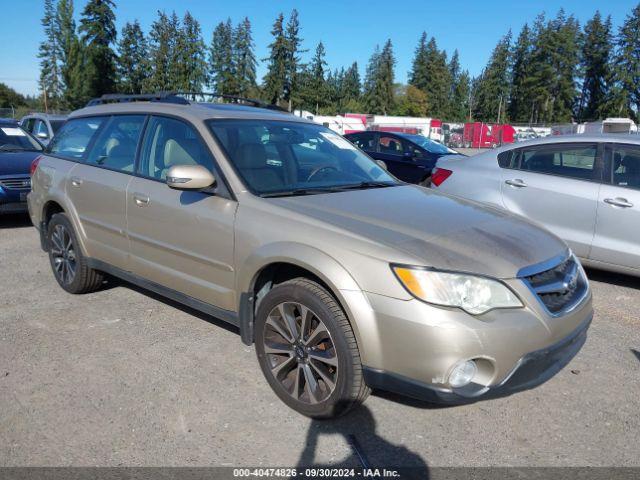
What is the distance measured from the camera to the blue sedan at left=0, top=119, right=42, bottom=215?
25.4 ft

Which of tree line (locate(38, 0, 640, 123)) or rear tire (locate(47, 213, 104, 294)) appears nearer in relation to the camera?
rear tire (locate(47, 213, 104, 294))

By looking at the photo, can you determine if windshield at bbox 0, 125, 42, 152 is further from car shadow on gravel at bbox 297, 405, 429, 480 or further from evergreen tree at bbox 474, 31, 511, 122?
evergreen tree at bbox 474, 31, 511, 122

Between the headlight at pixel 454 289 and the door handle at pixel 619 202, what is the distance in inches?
133

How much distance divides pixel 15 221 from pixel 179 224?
664 cm

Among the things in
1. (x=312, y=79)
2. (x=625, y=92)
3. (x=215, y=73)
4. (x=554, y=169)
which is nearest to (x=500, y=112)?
(x=625, y=92)

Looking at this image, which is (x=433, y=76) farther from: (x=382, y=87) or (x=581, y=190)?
(x=581, y=190)

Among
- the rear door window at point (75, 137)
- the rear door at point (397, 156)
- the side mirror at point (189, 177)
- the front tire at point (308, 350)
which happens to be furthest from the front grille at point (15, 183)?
the rear door at point (397, 156)

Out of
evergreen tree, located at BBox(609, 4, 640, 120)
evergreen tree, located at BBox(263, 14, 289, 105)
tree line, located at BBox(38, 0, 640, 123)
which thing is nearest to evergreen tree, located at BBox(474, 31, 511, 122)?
tree line, located at BBox(38, 0, 640, 123)

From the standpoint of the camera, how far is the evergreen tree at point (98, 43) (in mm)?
59188

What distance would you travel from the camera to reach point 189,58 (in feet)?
267

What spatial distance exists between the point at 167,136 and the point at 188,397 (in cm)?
191

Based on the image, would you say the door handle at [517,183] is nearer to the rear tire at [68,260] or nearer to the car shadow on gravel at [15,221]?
the rear tire at [68,260]

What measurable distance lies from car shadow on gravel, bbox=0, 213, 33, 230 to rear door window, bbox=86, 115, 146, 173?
184 inches

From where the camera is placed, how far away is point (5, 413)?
9.91 feet
